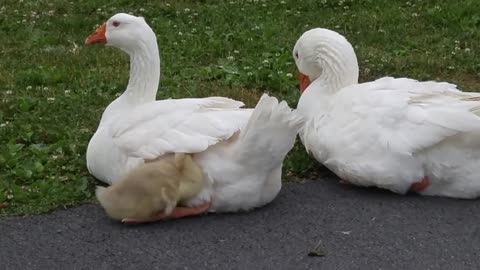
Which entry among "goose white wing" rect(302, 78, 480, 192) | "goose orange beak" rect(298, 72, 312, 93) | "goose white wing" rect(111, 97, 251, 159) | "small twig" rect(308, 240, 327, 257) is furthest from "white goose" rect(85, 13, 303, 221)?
"goose orange beak" rect(298, 72, 312, 93)

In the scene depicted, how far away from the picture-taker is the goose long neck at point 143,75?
5938 mm

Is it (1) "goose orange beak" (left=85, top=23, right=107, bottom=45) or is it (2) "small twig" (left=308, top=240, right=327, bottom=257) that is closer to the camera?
(2) "small twig" (left=308, top=240, right=327, bottom=257)

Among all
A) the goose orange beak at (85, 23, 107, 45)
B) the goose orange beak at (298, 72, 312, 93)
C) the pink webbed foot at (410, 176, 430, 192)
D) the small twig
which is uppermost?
the goose orange beak at (85, 23, 107, 45)

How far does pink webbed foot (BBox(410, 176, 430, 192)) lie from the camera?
5.50 m

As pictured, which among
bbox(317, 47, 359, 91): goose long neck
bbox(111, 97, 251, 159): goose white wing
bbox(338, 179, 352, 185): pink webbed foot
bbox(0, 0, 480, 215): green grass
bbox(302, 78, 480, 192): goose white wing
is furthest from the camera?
bbox(317, 47, 359, 91): goose long neck

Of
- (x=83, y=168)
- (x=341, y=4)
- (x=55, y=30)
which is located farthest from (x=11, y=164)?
(x=341, y=4)

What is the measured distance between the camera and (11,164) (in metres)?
5.99

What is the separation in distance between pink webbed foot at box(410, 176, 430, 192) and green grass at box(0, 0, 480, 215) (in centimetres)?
82

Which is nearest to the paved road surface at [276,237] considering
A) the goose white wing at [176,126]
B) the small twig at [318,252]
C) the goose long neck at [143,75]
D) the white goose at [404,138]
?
the small twig at [318,252]

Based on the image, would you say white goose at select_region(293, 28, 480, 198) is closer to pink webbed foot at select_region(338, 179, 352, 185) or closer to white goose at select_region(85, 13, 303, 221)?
pink webbed foot at select_region(338, 179, 352, 185)

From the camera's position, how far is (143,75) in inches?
235

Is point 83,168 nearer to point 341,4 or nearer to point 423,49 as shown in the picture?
point 423,49

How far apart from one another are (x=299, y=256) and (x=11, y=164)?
2.23 m

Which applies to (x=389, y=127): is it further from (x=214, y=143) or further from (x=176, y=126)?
(x=176, y=126)
